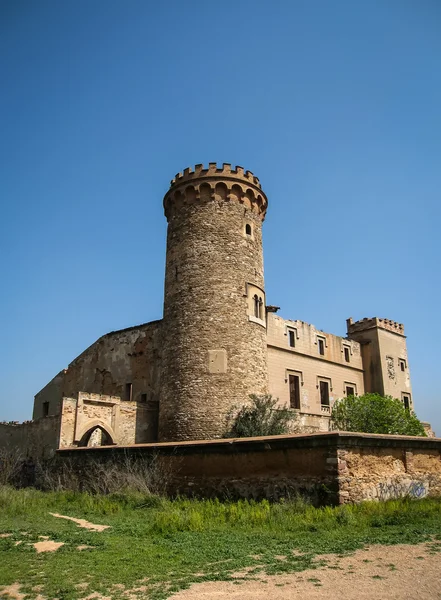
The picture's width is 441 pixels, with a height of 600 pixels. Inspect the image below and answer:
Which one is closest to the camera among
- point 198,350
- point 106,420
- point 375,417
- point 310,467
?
point 310,467

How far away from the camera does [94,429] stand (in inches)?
803

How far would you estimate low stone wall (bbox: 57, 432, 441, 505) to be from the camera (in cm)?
1103

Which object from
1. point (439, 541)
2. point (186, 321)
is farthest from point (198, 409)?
point (439, 541)

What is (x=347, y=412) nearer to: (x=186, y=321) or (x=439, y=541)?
(x=186, y=321)

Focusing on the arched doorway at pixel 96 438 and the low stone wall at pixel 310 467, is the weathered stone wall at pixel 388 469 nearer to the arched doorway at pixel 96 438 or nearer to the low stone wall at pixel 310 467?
the low stone wall at pixel 310 467

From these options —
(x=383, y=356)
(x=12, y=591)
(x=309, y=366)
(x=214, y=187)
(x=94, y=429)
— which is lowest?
(x=12, y=591)

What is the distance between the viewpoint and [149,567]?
22.6 feet

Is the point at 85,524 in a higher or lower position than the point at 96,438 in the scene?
lower

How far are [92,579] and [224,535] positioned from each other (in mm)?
2978

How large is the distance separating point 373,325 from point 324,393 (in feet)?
19.6

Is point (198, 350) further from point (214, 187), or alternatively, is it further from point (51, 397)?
point (51, 397)

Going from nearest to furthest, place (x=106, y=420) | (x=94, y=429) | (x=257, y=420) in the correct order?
(x=257, y=420) < (x=106, y=420) < (x=94, y=429)

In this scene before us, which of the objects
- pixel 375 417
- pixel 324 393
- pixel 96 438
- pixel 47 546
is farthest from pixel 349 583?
pixel 324 393

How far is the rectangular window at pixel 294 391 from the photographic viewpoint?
2569 centimetres
